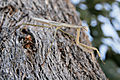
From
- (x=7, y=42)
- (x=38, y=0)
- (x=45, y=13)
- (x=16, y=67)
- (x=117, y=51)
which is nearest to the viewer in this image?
(x=16, y=67)

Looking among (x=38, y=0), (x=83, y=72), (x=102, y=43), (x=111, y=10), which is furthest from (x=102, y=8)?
(x=83, y=72)

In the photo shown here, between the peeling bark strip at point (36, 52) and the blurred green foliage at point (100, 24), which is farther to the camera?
the blurred green foliage at point (100, 24)

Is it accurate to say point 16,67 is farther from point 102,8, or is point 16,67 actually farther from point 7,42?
point 102,8

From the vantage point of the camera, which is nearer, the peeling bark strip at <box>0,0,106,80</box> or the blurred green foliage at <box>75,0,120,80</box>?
the peeling bark strip at <box>0,0,106,80</box>

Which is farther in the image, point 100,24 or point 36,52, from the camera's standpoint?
point 100,24
